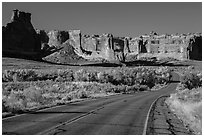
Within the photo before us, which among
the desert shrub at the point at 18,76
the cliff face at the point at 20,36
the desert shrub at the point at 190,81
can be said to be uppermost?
the cliff face at the point at 20,36

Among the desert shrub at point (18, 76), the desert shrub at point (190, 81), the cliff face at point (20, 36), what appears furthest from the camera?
the cliff face at point (20, 36)

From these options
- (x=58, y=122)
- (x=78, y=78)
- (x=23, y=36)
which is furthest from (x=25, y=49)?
(x=58, y=122)

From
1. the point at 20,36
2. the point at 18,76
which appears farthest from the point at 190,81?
the point at 20,36

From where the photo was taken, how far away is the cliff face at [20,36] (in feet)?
549

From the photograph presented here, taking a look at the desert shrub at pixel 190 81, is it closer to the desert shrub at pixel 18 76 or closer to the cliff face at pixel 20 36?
the desert shrub at pixel 18 76

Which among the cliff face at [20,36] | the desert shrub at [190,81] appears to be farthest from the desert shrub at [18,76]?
the cliff face at [20,36]

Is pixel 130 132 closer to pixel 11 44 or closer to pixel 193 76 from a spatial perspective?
pixel 193 76

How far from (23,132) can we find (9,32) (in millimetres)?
165662

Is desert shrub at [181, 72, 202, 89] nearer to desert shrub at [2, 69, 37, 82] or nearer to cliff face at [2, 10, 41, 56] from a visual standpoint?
desert shrub at [2, 69, 37, 82]

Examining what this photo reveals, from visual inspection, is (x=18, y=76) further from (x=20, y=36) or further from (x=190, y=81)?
(x=20, y=36)

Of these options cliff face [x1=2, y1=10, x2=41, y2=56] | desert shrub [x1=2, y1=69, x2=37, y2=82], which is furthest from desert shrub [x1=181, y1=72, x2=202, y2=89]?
cliff face [x1=2, y1=10, x2=41, y2=56]

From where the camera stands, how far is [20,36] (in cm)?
17700

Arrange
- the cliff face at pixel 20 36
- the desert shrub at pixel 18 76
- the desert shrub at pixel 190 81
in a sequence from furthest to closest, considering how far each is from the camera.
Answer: the cliff face at pixel 20 36
the desert shrub at pixel 190 81
the desert shrub at pixel 18 76

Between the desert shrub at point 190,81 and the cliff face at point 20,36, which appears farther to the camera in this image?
the cliff face at point 20,36
